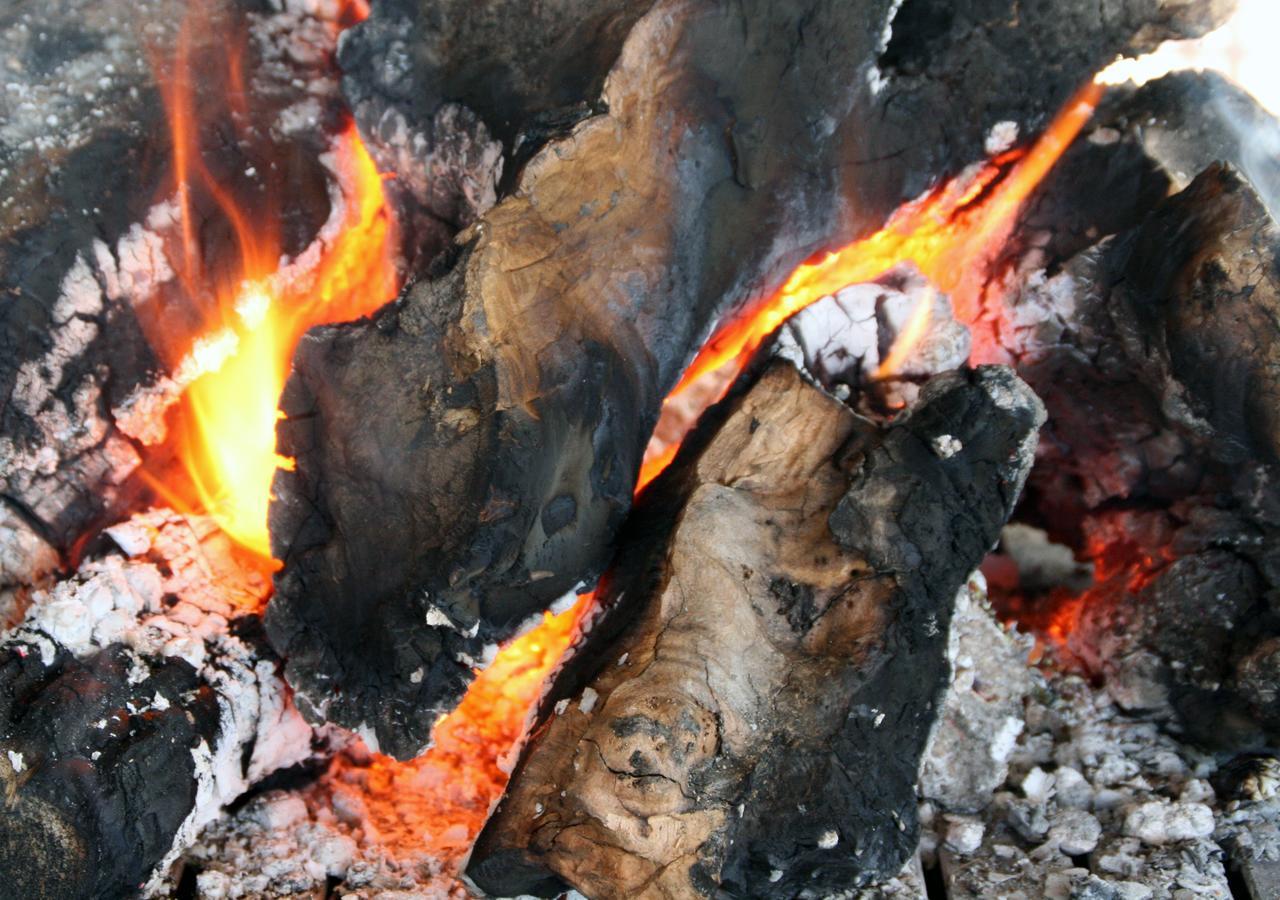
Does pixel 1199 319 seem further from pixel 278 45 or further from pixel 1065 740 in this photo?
pixel 278 45

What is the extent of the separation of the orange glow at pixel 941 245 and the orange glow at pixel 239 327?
3.20 feet

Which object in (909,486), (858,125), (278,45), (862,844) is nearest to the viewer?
(862,844)

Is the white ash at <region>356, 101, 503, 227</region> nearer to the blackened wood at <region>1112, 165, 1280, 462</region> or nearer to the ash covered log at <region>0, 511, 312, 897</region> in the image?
the ash covered log at <region>0, 511, 312, 897</region>

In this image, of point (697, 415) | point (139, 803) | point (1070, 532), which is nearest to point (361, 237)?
point (697, 415)

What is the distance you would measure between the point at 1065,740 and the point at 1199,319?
1.02m

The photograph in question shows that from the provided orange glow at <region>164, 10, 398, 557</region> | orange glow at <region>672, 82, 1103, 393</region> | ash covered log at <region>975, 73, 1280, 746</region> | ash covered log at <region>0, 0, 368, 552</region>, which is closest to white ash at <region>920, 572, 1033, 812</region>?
ash covered log at <region>975, 73, 1280, 746</region>

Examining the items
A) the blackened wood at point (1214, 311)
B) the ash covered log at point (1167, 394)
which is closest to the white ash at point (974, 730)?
the ash covered log at point (1167, 394)

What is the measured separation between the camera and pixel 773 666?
6.66 feet

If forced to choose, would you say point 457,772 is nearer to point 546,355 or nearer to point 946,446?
point 546,355

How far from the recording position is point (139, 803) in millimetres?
1940

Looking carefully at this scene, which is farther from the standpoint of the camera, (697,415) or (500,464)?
(697,415)

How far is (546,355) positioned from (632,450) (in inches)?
11.6

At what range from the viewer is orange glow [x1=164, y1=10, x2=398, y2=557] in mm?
2498

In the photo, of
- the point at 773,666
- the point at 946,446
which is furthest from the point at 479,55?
the point at 773,666
